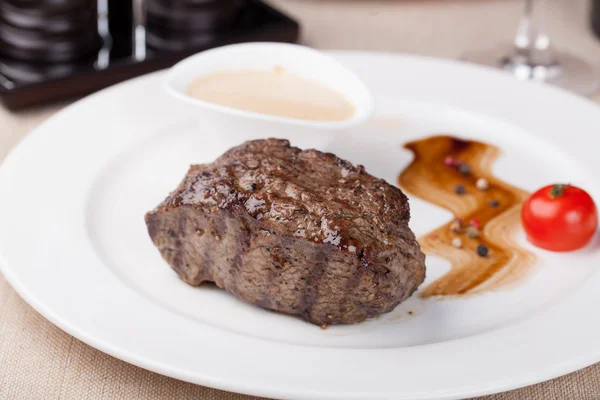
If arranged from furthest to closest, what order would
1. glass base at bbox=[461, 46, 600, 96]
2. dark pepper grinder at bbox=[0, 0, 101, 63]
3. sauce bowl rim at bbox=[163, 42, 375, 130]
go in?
1. glass base at bbox=[461, 46, 600, 96]
2. dark pepper grinder at bbox=[0, 0, 101, 63]
3. sauce bowl rim at bbox=[163, 42, 375, 130]

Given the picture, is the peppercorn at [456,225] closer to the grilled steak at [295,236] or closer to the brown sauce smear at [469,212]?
the brown sauce smear at [469,212]

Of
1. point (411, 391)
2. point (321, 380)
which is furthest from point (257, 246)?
point (411, 391)

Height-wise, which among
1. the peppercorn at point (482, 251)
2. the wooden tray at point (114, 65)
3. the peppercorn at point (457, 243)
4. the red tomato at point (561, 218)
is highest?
the red tomato at point (561, 218)

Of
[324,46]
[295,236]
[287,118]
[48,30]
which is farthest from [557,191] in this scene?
[48,30]

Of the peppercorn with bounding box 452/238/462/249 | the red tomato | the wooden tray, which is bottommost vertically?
the wooden tray

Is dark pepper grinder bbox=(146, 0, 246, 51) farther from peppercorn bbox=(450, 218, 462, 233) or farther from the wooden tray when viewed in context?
peppercorn bbox=(450, 218, 462, 233)

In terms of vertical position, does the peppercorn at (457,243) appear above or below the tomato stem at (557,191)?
below

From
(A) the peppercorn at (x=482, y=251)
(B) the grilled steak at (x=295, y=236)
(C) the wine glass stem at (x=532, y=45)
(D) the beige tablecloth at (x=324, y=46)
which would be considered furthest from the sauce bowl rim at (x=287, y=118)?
(C) the wine glass stem at (x=532, y=45)

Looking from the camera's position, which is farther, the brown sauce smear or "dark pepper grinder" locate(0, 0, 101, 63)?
"dark pepper grinder" locate(0, 0, 101, 63)

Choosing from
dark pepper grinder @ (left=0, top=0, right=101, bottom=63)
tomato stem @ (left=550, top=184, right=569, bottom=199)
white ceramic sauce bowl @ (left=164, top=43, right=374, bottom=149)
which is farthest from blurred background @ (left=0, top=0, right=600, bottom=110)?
tomato stem @ (left=550, top=184, right=569, bottom=199)
